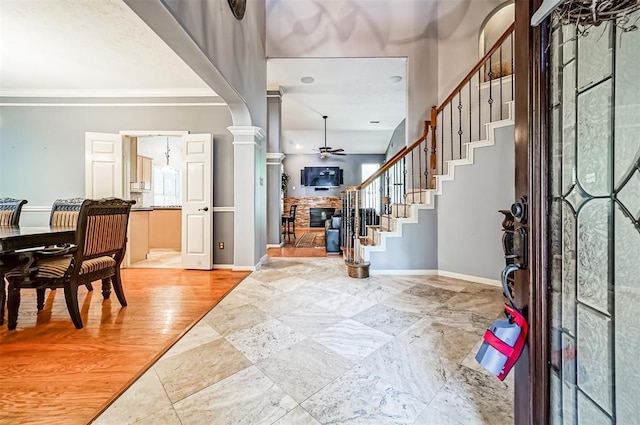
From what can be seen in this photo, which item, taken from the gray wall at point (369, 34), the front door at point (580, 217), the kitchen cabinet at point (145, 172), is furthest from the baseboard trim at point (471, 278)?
the kitchen cabinet at point (145, 172)

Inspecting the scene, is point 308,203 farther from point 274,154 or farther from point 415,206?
point 415,206

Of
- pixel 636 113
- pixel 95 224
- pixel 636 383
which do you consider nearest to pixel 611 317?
pixel 636 383

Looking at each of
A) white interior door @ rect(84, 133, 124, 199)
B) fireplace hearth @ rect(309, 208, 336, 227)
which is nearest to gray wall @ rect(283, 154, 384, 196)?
fireplace hearth @ rect(309, 208, 336, 227)

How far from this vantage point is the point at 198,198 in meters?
4.32

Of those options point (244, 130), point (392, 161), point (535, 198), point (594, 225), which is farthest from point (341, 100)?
point (594, 225)

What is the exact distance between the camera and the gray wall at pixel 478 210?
3.27 m

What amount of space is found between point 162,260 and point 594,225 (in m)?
5.62

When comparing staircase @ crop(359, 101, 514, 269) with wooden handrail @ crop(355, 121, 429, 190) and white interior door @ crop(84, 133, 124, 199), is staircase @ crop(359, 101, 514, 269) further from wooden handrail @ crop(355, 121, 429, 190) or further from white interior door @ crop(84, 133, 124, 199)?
white interior door @ crop(84, 133, 124, 199)

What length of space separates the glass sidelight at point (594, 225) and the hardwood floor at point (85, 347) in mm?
1874

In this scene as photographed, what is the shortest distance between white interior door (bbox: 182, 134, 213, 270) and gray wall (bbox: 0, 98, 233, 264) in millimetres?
159

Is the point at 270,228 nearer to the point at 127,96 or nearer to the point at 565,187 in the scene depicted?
the point at 127,96

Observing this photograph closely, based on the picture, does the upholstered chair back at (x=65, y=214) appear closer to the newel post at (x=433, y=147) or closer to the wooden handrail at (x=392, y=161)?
the wooden handrail at (x=392, y=161)

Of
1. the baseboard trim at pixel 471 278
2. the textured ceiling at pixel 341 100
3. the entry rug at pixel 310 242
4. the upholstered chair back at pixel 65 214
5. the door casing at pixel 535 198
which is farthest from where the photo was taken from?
the entry rug at pixel 310 242

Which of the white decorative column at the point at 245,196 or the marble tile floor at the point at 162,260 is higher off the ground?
the white decorative column at the point at 245,196
